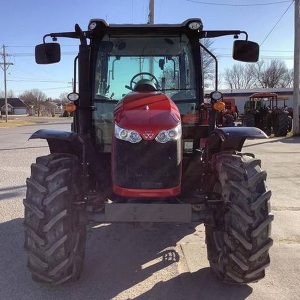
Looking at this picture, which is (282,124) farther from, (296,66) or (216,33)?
(216,33)

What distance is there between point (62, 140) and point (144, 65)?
1.42 m

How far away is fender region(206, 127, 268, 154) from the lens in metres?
4.52

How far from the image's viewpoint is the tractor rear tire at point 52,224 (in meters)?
3.94

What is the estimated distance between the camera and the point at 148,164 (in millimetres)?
4062

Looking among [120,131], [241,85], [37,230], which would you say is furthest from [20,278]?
[241,85]

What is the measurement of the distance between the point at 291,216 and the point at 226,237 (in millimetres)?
3238

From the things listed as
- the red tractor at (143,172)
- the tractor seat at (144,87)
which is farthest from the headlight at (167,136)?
the tractor seat at (144,87)

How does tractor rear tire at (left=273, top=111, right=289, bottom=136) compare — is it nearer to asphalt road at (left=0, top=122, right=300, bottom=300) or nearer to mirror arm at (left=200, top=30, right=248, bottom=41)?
asphalt road at (left=0, top=122, right=300, bottom=300)

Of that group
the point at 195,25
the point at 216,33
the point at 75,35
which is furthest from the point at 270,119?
the point at 75,35

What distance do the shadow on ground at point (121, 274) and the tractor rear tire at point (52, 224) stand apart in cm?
19

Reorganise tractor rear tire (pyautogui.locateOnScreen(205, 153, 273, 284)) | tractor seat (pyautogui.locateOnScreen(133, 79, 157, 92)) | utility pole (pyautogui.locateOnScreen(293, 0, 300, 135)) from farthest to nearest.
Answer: utility pole (pyautogui.locateOnScreen(293, 0, 300, 135))
tractor seat (pyautogui.locateOnScreen(133, 79, 157, 92))
tractor rear tire (pyautogui.locateOnScreen(205, 153, 273, 284))

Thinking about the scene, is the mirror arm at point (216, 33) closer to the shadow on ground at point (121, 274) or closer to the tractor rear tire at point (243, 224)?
the tractor rear tire at point (243, 224)

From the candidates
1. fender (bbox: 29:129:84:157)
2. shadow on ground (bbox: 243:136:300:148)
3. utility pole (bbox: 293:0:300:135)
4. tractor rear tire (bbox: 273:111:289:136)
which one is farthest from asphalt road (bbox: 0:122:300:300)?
utility pole (bbox: 293:0:300:135)

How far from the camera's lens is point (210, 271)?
15.0ft
